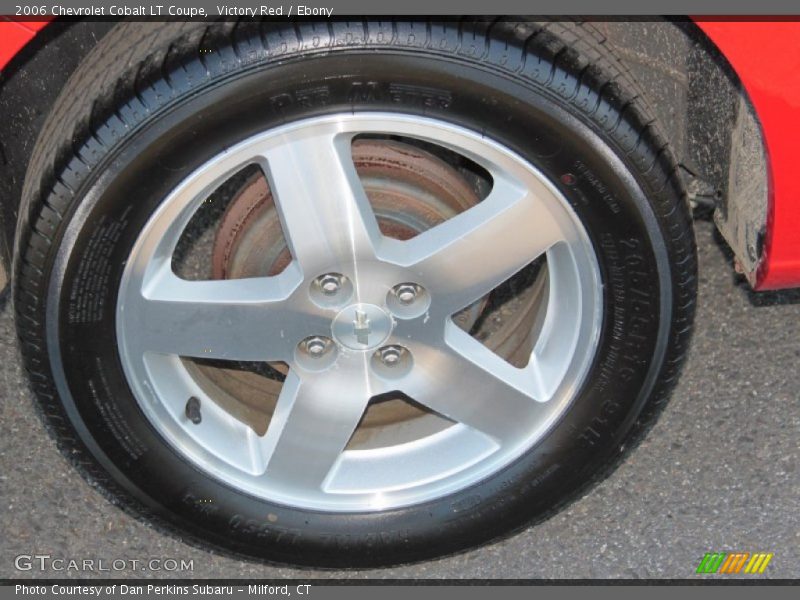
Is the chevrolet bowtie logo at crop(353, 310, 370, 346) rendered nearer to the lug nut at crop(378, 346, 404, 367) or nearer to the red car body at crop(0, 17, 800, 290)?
the lug nut at crop(378, 346, 404, 367)

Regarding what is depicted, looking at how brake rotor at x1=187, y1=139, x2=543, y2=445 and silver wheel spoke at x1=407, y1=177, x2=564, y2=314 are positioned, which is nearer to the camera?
silver wheel spoke at x1=407, y1=177, x2=564, y2=314

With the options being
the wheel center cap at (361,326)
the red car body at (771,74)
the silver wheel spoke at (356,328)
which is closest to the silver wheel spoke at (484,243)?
the silver wheel spoke at (356,328)

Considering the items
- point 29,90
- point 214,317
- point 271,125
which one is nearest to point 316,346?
point 214,317

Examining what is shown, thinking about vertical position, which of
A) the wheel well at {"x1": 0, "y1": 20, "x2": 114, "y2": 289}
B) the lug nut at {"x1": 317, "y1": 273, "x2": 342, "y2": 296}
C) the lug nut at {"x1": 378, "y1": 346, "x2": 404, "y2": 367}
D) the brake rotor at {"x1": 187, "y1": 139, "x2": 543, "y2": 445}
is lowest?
the lug nut at {"x1": 378, "y1": 346, "x2": 404, "y2": 367}

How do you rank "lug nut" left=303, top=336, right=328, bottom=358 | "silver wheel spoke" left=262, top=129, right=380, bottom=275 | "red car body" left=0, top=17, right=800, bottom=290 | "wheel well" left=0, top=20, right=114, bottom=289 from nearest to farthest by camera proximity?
"red car body" left=0, top=17, right=800, bottom=290
"silver wheel spoke" left=262, top=129, right=380, bottom=275
"wheel well" left=0, top=20, right=114, bottom=289
"lug nut" left=303, top=336, right=328, bottom=358

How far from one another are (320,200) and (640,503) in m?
1.05

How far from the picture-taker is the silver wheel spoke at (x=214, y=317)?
1989 millimetres

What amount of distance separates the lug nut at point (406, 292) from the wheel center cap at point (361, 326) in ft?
0.14

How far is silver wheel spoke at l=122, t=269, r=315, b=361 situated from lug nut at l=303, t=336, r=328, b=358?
0.03 meters

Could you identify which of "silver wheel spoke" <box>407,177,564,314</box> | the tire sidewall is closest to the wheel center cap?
"silver wheel spoke" <box>407,177,564,314</box>

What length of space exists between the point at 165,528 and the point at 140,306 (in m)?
0.54

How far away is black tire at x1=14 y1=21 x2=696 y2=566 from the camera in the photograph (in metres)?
1.78

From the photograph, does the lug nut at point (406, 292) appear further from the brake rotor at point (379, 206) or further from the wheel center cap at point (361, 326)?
the brake rotor at point (379, 206)

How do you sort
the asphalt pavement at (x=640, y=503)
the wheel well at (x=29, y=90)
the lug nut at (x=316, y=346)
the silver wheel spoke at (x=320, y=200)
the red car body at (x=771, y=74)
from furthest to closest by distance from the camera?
1. the asphalt pavement at (x=640, y=503)
2. the lug nut at (x=316, y=346)
3. the wheel well at (x=29, y=90)
4. the silver wheel spoke at (x=320, y=200)
5. the red car body at (x=771, y=74)
